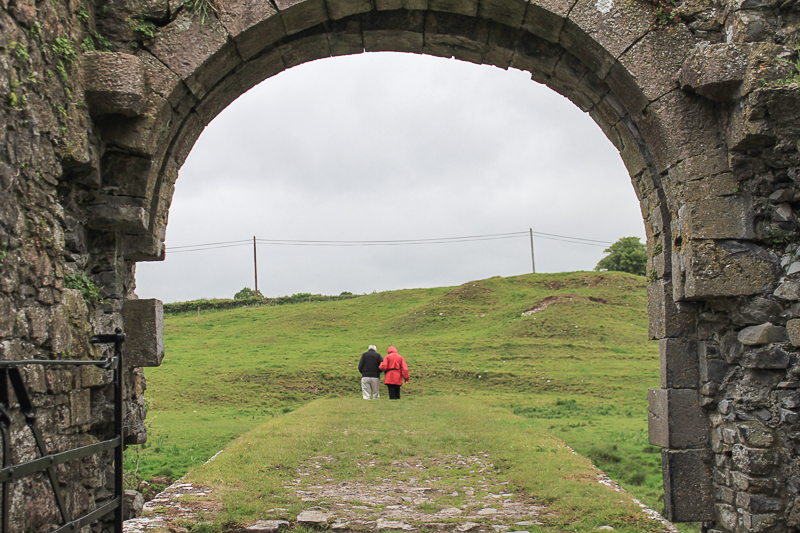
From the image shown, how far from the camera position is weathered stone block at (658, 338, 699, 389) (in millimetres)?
5359

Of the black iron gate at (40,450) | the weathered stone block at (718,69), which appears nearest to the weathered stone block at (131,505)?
the black iron gate at (40,450)

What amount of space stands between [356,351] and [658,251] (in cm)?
1775

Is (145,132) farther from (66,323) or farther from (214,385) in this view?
(214,385)

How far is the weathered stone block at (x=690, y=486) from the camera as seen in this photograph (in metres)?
5.22

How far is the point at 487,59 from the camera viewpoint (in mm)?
6234

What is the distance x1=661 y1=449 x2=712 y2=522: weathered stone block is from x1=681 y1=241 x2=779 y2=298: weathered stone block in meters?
1.42

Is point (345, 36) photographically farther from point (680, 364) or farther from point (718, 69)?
point (680, 364)

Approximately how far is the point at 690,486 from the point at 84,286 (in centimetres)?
533

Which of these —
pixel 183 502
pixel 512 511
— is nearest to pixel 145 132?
pixel 183 502

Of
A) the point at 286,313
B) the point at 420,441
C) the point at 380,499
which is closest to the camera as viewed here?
the point at 380,499

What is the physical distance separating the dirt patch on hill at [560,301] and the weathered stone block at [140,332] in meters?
23.3

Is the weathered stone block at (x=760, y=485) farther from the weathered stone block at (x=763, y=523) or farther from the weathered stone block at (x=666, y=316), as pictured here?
the weathered stone block at (x=666, y=316)

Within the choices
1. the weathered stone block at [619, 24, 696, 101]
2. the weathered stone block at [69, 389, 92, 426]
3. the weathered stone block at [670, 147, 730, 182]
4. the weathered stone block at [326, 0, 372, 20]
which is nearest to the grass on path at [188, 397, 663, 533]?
the weathered stone block at [69, 389, 92, 426]

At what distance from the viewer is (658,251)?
580cm
